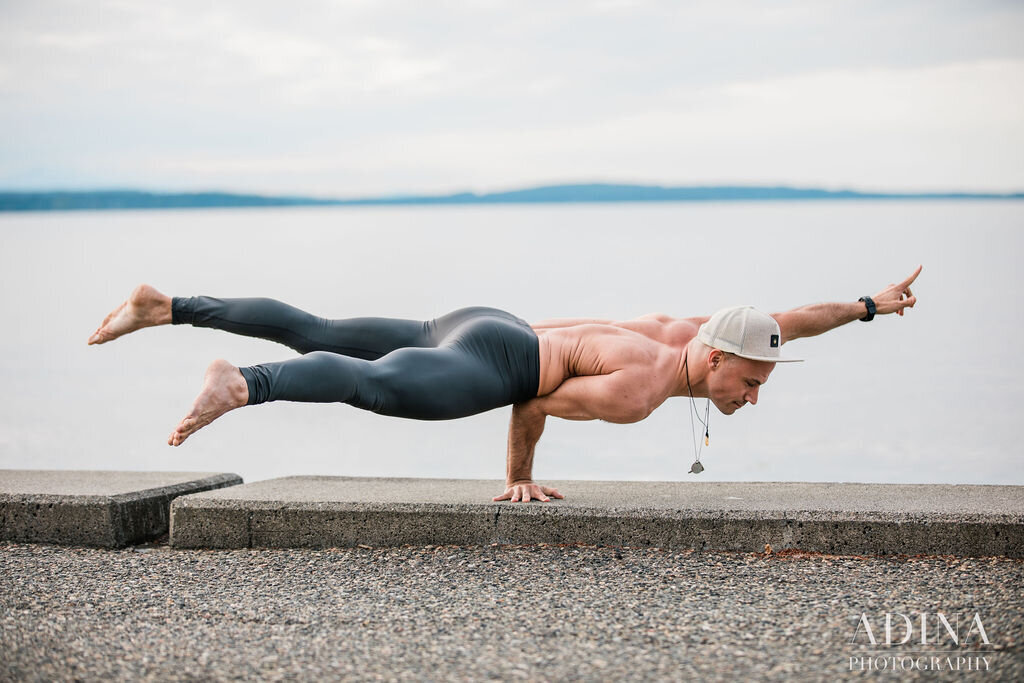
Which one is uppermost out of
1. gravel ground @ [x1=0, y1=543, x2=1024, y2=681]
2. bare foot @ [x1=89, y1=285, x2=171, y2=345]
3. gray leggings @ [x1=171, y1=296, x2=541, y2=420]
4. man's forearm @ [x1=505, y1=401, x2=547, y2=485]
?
bare foot @ [x1=89, y1=285, x2=171, y2=345]

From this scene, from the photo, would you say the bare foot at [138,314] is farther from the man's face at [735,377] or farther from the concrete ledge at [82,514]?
the man's face at [735,377]

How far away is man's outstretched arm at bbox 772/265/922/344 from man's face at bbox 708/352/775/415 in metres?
0.52

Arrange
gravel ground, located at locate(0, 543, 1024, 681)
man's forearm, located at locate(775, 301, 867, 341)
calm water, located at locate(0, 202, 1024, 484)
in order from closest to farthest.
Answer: gravel ground, located at locate(0, 543, 1024, 681), man's forearm, located at locate(775, 301, 867, 341), calm water, located at locate(0, 202, 1024, 484)

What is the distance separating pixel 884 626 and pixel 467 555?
1.82m

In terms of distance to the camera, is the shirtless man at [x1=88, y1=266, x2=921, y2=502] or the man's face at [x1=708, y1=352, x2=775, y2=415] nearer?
the shirtless man at [x1=88, y1=266, x2=921, y2=502]

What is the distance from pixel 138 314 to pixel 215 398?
1382 millimetres

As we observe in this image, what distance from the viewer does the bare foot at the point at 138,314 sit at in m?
5.35

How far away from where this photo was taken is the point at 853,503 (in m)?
5.31

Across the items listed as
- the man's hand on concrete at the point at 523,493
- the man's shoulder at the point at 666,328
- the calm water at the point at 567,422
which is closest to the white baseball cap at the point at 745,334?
the man's shoulder at the point at 666,328

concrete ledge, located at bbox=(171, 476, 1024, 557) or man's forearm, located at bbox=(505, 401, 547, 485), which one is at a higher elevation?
man's forearm, located at bbox=(505, 401, 547, 485)

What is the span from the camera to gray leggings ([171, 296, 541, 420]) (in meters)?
4.55

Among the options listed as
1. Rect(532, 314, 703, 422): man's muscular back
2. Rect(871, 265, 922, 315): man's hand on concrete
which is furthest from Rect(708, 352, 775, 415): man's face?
Rect(871, 265, 922, 315): man's hand on concrete

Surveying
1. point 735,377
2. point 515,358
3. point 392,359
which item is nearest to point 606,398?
point 515,358

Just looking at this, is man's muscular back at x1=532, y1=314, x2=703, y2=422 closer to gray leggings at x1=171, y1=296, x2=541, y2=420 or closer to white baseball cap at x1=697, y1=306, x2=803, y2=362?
gray leggings at x1=171, y1=296, x2=541, y2=420
